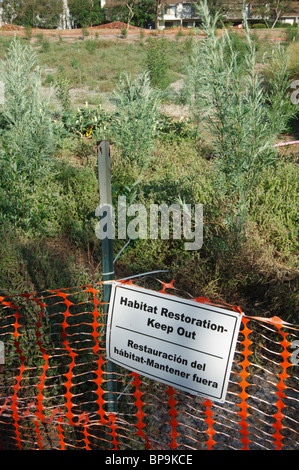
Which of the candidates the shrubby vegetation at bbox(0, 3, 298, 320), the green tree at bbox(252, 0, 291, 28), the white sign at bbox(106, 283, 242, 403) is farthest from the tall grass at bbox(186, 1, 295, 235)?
the green tree at bbox(252, 0, 291, 28)

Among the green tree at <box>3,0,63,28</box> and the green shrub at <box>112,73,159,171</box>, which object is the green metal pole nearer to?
the green shrub at <box>112,73,159,171</box>

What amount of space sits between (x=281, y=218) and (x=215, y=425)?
227 centimetres

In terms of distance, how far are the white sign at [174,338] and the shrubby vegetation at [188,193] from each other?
1336 mm

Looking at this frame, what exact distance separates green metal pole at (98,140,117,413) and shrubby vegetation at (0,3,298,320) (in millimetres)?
1183

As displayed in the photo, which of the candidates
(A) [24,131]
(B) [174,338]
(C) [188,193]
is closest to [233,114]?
(C) [188,193]

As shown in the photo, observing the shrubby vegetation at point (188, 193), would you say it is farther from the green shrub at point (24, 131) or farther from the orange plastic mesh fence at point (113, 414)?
the orange plastic mesh fence at point (113, 414)

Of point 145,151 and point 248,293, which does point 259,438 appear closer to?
point 248,293

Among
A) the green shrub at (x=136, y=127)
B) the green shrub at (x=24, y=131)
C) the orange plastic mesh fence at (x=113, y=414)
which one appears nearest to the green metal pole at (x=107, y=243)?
the orange plastic mesh fence at (x=113, y=414)

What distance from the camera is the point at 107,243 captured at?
1937 mm

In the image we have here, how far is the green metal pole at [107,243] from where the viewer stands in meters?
1.81

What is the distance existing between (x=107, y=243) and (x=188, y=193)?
2.63m

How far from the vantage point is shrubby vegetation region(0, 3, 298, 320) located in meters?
3.13
